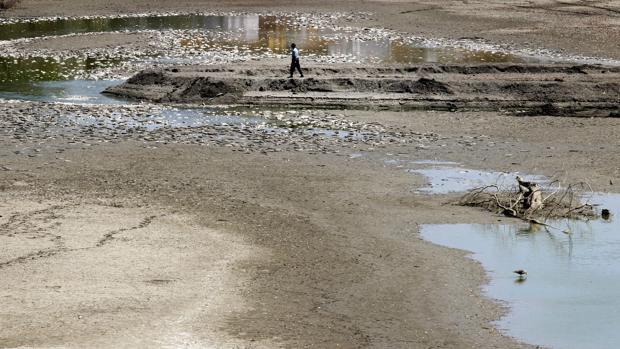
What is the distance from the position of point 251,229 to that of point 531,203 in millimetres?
5224

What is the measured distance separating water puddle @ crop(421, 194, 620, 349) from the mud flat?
9.91 metres

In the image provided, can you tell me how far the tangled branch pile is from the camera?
66.8 ft

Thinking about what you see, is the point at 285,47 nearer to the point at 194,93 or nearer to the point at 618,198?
the point at 194,93

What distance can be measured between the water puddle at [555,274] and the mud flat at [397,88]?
9.91m

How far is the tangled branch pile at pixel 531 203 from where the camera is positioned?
2036 cm

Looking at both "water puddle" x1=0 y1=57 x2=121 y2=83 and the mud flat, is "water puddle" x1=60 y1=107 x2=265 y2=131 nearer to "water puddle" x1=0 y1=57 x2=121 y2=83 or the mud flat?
the mud flat

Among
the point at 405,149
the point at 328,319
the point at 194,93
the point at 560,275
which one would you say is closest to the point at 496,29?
the point at 194,93

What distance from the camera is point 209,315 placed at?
578 inches

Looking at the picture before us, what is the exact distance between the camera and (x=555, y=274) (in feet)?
56.5

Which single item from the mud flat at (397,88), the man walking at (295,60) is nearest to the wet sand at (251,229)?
the mud flat at (397,88)

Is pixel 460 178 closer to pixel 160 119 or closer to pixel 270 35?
pixel 160 119

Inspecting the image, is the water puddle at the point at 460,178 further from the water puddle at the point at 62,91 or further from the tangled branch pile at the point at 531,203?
the water puddle at the point at 62,91

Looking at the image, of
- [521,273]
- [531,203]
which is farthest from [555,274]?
[531,203]

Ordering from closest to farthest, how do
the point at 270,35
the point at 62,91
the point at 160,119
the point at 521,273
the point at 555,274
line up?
the point at 521,273
the point at 555,274
the point at 160,119
the point at 62,91
the point at 270,35
